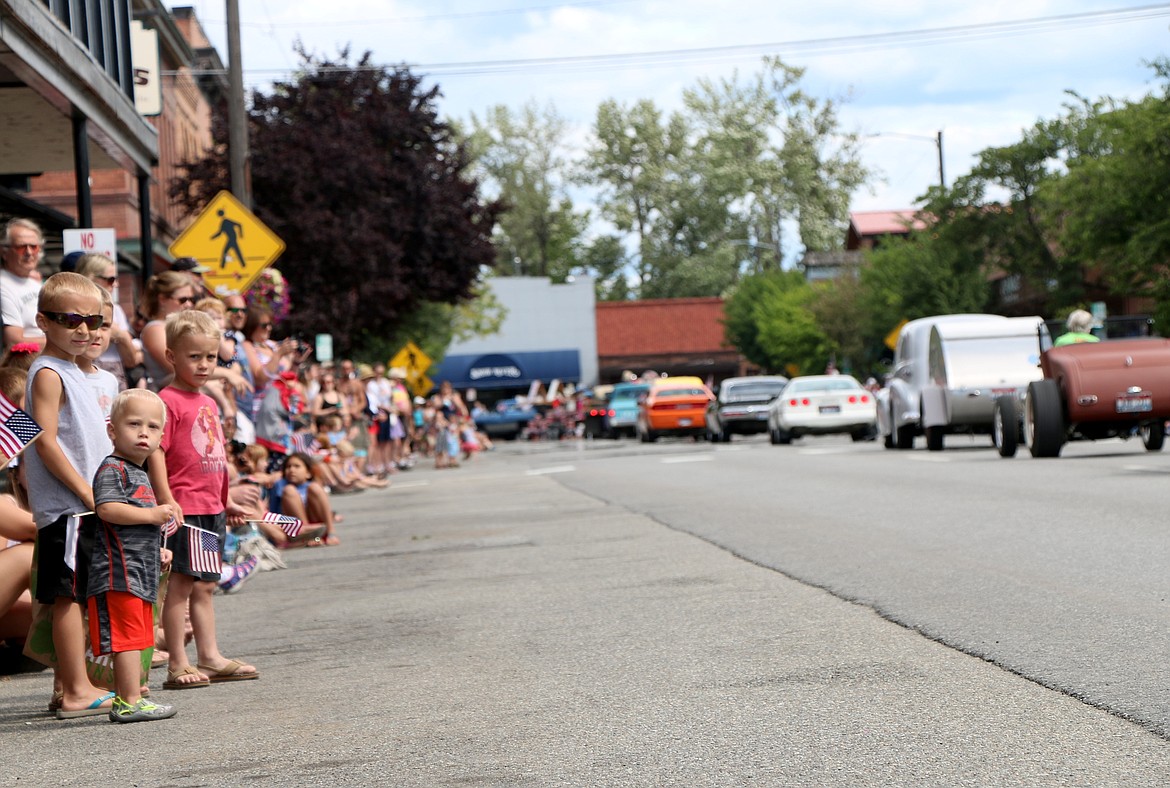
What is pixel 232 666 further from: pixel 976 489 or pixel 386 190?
pixel 386 190

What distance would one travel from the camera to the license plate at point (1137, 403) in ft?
63.5

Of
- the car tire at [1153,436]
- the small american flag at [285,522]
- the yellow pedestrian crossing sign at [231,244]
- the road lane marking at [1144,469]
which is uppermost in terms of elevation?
the yellow pedestrian crossing sign at [231,244]

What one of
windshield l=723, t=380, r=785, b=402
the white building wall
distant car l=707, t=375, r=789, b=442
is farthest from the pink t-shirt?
the white building wall

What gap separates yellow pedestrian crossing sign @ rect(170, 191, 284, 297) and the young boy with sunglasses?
41.4ft

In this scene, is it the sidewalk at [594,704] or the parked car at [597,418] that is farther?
the parked car at [597,418]

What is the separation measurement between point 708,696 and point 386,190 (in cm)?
3388

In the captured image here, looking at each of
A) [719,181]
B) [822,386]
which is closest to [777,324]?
[719,181]

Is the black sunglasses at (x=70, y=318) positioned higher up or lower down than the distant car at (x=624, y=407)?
higher up

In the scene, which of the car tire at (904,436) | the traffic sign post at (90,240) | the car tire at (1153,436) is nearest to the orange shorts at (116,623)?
the traffic sign post at (90,240)

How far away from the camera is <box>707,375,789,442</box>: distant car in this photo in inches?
1598

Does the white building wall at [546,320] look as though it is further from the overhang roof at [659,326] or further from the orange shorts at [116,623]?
the orange shorts at [116,623]

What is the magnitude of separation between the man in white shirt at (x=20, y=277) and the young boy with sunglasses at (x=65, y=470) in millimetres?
2884

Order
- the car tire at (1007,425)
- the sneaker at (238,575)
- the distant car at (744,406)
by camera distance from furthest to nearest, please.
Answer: the distant car at (744,406) → the car tire at (1007,425) → the sneaker at (238,575)

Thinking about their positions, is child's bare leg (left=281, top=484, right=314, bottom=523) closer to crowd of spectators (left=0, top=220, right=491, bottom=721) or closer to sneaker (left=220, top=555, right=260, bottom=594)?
sneaker (left=220, top=555, right=260, bottom=594)
